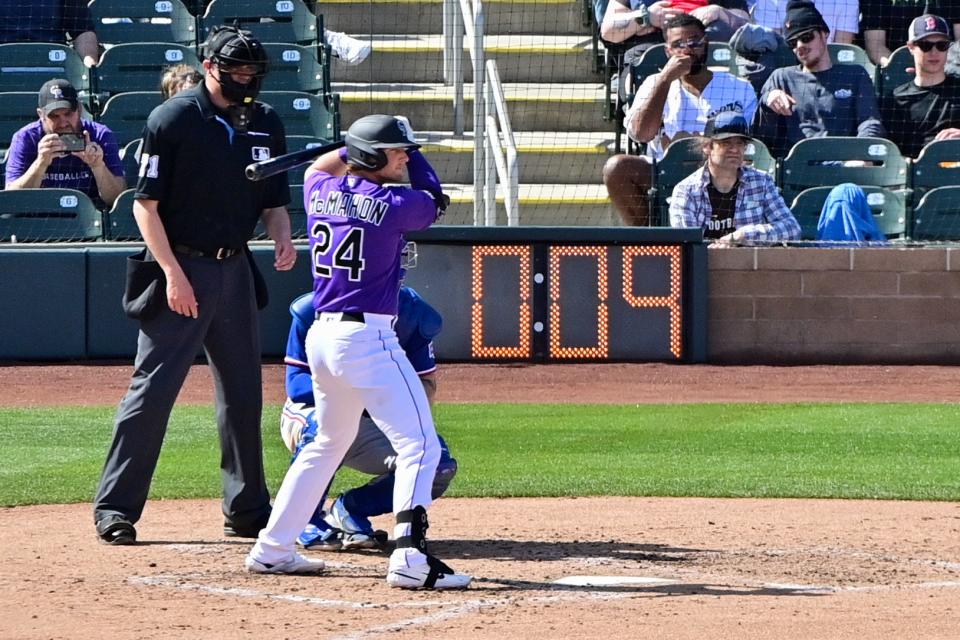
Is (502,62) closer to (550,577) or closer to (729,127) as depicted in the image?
(729,127)

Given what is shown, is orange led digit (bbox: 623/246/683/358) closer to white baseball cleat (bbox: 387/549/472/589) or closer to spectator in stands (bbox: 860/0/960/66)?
spectator in stands (bbox: 860/0/960/66)

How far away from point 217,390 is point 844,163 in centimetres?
780

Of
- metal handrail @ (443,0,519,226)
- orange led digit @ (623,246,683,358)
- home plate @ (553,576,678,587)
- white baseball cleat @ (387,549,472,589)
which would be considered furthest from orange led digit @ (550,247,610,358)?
white baseball cleat @ (387,549,472,589)

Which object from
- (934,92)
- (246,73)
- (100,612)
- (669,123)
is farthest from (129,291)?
(934,92)

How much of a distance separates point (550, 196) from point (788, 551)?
26.3ft

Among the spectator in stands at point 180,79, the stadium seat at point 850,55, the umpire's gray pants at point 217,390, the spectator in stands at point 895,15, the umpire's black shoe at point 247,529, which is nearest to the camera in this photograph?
the umpire's gray pants at point 217,390

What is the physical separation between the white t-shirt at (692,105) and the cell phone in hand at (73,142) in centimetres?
450

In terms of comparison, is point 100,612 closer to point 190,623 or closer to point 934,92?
point 190,623

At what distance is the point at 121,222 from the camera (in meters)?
11.9

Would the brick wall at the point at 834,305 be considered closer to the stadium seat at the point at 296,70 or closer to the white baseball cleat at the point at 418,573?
the stadium seat at the point at 296,70

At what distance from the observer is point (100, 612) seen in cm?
479

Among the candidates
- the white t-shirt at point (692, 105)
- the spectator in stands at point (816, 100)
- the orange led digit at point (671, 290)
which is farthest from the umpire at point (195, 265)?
the spectator in stands at point (816, 100)

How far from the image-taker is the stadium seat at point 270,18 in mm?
14102

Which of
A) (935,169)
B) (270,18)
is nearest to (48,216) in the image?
(270,18)
